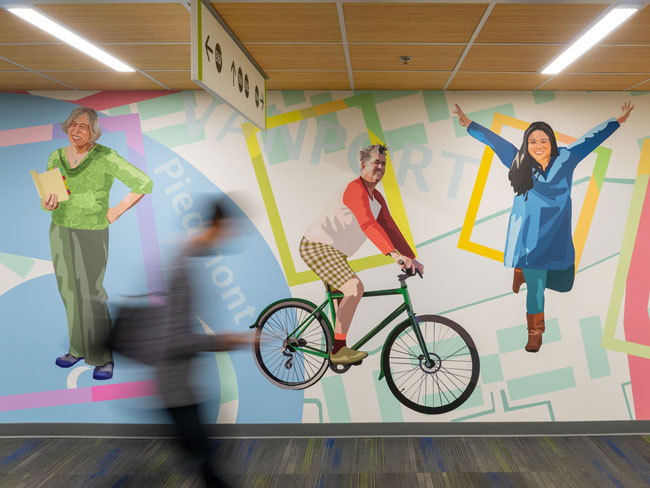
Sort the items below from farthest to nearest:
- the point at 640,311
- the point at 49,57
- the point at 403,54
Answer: the point at 640,311, the point at 49,57, the point at 403,54

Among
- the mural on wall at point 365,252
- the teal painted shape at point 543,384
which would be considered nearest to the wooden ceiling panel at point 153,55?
the mural on wall at point 365,252

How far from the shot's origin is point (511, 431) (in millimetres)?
3875

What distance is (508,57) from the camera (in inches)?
124

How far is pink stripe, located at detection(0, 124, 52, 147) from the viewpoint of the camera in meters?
4.04

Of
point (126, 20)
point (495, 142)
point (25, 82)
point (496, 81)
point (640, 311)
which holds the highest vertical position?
point (25, 82)

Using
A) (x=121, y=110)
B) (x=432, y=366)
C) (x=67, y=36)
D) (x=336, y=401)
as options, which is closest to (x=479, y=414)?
(x=432, y=366)

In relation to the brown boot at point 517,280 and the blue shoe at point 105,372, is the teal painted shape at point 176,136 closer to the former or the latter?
the blue shoe at point 105,372

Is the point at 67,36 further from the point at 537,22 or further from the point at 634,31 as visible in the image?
the point at 634,31

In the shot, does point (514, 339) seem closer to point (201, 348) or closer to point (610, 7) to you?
point (610, 7)

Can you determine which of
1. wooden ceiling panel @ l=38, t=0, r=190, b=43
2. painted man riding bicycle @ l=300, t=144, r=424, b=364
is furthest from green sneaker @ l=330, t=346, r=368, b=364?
wooden ceiling panel @ l=38, t=0, r=190, b=43

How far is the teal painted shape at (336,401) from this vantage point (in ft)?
12.9

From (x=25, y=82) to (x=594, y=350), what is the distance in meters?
5.12

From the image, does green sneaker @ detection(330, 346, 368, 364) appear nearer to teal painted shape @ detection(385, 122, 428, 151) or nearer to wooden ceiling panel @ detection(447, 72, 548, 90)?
teal painted shape @ detection(385, 122, 428, 151)

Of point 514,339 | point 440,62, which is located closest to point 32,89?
point 440,62
